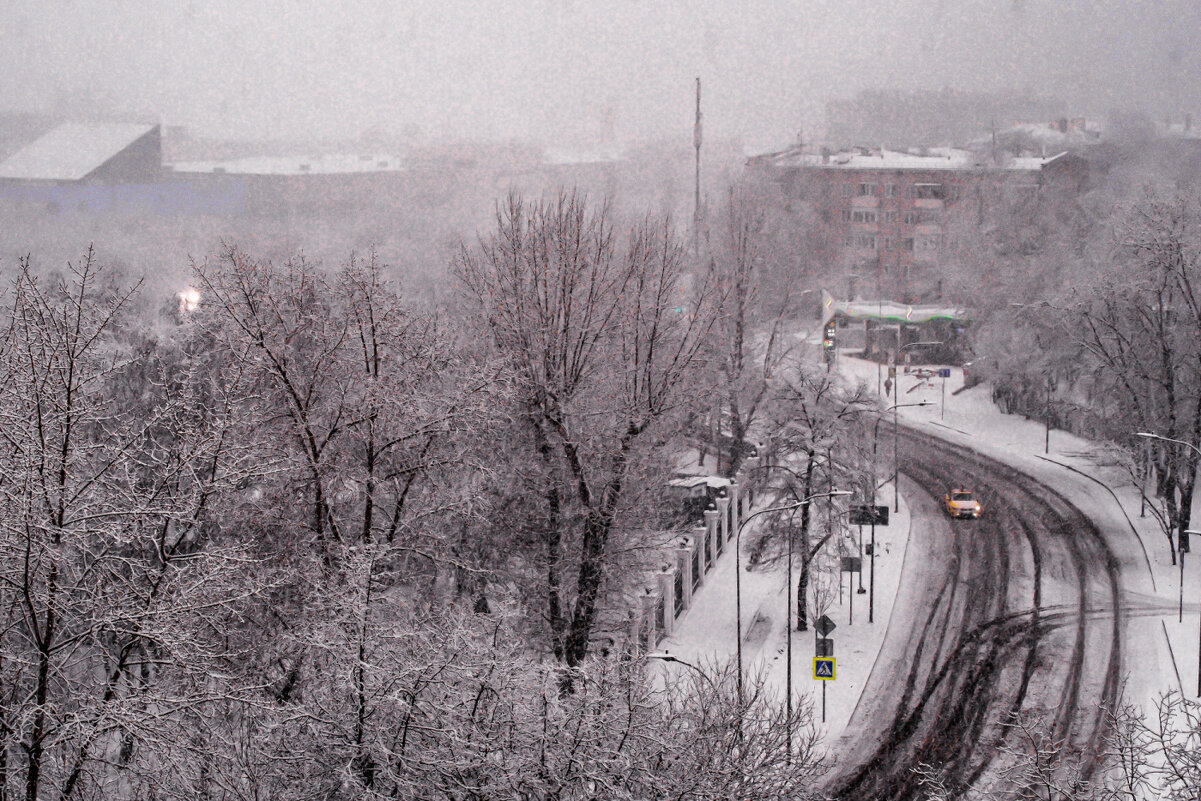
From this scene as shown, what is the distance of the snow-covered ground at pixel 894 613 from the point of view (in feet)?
70.8

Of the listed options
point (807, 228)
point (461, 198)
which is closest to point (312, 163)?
point (461, 198)

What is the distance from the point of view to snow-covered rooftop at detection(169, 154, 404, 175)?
8288 cm

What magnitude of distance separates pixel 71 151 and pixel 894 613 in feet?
232

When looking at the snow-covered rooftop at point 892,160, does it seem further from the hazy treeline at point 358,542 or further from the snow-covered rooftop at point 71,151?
the hazy treeline at point 358,542

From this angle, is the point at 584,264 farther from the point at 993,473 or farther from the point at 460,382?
the point at 993,473

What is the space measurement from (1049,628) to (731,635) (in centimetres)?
738

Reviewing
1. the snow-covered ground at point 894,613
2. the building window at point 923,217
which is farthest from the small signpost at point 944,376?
the building window at point 923,217

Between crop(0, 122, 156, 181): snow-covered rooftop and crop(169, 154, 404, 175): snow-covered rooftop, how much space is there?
4687mm

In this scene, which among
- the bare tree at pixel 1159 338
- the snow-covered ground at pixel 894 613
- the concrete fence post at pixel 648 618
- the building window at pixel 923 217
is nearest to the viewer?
Answer: the snow-covered ground at pixel 894 613

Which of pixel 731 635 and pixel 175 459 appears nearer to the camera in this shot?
pixel 175 459

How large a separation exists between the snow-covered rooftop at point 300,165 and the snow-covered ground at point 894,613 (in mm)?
62297

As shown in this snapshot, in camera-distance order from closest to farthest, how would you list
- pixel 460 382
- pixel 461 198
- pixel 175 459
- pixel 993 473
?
pixel 175 459
pixel 460 382
pixel 993 473
pixel 461 198

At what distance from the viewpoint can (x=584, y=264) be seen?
20.2 meters

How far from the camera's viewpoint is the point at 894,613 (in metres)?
25.5
